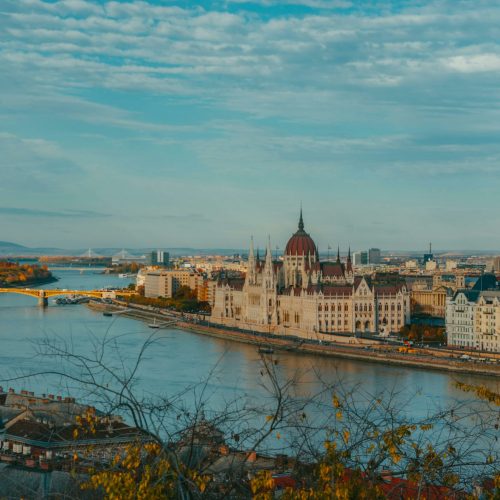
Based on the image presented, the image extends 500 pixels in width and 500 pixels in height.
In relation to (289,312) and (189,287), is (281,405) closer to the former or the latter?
(289,312)

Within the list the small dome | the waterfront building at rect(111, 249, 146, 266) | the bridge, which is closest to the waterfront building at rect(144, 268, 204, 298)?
the bridge

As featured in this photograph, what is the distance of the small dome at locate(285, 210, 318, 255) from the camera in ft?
98.4

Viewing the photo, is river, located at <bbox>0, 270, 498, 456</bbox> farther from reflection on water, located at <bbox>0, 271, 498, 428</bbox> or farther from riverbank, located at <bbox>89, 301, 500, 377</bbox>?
riverbank, located at <bbox>89, 301, 500, 377</bbox>

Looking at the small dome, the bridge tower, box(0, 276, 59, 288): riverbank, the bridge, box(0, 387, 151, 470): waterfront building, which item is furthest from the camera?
box(0, 276, 59, 288): riverbank

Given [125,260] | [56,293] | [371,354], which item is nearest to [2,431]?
[371,354]

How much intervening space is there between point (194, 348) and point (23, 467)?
1616 cm

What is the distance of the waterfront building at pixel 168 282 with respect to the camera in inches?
1780

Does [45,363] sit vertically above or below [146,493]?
below

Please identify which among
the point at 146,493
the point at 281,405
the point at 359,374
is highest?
the point at 281,405

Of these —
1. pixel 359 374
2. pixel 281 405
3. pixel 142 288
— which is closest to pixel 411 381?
pixel 359 374

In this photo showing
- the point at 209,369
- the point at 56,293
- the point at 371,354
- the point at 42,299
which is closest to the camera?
the point at 209,369

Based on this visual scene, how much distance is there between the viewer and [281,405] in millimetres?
3086

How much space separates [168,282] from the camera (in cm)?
4547

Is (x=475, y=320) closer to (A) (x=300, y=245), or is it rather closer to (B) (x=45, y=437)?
(A) (x=300, y=245)
